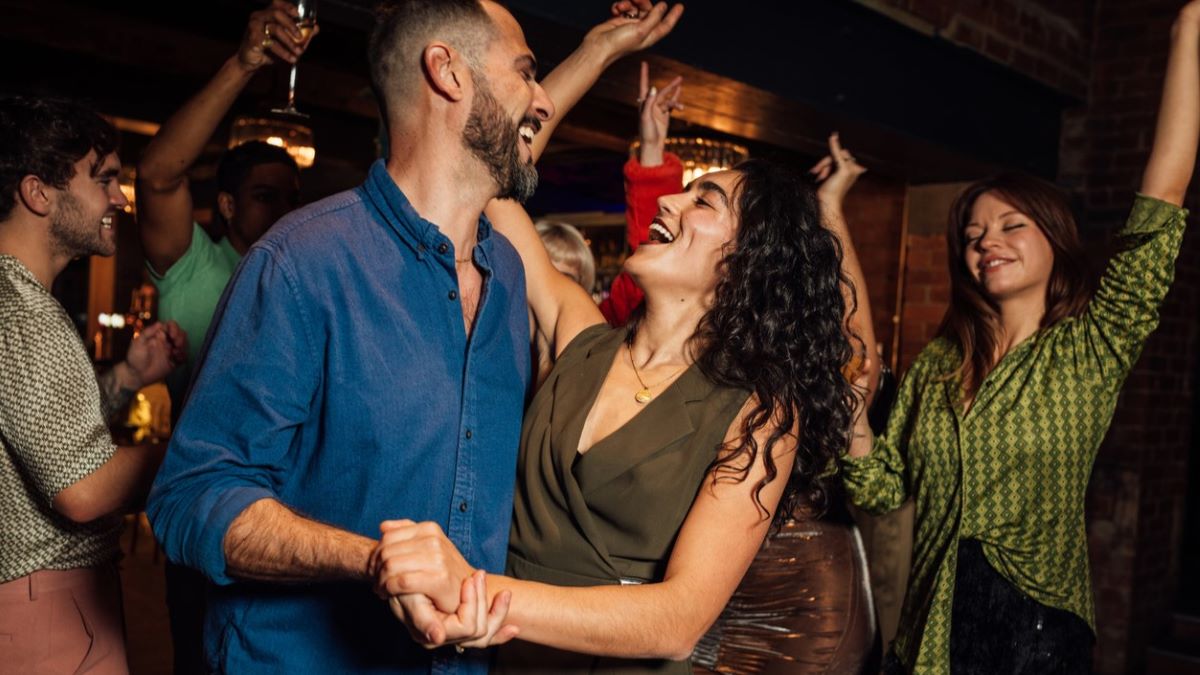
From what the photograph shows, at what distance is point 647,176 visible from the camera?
2.60m

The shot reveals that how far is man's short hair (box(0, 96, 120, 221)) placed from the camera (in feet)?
6.23

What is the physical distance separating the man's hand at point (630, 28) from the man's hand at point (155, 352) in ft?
3.73

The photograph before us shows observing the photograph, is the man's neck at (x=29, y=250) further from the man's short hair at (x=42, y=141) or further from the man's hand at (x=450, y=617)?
the man's hand at (x=450, y=617)

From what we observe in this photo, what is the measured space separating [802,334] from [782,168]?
368 millimetres

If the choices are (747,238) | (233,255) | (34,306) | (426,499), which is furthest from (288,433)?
(233,255)

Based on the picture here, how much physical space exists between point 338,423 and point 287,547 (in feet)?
0.69

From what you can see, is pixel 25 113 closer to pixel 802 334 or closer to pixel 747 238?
pixel 747 238

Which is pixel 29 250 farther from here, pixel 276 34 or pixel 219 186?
pixel 219 186

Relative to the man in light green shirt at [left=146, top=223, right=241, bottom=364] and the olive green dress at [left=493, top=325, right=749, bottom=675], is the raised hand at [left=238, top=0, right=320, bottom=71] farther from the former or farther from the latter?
the olive green dress at [left=493, top=325, right=749, bottom=675]

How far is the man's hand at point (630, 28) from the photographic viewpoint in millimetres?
2139

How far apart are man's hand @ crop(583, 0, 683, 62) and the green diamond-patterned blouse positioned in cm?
110

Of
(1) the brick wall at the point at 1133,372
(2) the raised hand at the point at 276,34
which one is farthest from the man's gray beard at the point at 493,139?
(1) the brick wall at the point at 1133,372

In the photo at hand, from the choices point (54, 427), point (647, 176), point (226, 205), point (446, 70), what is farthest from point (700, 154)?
point (54, 427)

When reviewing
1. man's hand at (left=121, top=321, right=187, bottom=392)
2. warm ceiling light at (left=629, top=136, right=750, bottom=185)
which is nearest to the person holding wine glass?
man's hand at (left=121, top=321, right=187, bottom=392)
